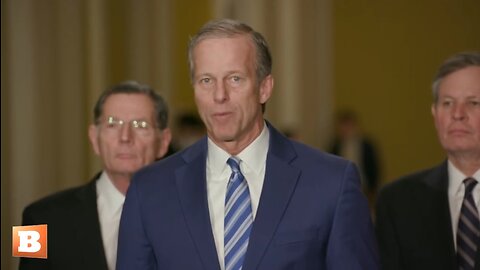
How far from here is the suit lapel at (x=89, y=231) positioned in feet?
9.70

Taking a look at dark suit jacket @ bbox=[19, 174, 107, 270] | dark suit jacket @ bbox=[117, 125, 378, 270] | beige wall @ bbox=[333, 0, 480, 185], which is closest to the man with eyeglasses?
dark suit jacket @ bbox=[19, 174, 107, 270]

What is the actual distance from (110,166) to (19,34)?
108 cm

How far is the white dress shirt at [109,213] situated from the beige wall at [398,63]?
866 cm

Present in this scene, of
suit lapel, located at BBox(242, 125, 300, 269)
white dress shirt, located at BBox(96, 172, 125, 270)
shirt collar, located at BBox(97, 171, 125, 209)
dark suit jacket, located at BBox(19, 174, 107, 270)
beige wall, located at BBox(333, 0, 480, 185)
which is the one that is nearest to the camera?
suit lapel, located at BBox(242, 125, 300, 269)

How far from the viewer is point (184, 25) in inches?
444

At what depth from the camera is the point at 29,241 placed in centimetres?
251

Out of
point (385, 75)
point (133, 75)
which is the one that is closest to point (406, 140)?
point (385, 75)

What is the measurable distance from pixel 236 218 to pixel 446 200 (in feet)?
3.83

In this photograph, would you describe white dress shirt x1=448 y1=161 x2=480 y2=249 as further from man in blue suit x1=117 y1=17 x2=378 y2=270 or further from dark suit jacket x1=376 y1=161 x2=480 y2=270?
man in blue suit x1=117 y1=17 x2=378 y2=270

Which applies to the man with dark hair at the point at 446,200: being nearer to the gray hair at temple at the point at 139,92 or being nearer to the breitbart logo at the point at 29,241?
the gray hair at temple at the point at 139,92

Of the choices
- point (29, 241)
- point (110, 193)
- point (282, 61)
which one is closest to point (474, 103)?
point (110, 193)

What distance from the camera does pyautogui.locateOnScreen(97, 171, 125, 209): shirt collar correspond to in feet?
10.3

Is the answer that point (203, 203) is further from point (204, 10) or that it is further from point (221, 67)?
point (204, 10)

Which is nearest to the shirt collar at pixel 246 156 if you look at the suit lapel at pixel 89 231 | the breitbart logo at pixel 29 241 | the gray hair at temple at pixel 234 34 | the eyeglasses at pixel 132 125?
the gray hair at temple at pixel 234 34
